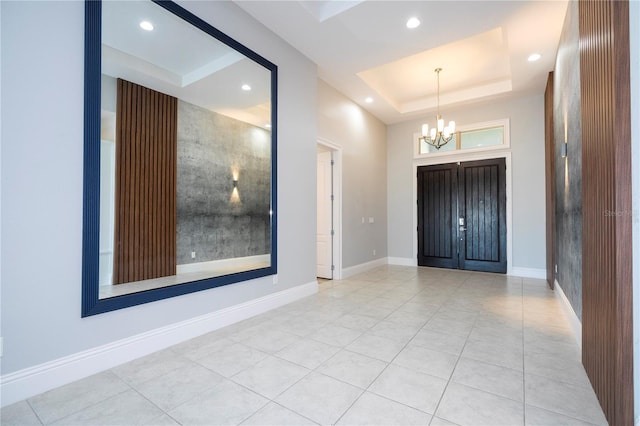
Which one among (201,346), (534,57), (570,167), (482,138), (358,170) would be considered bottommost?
(201,346)

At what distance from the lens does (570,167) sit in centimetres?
334

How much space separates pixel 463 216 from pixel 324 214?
3.34 m

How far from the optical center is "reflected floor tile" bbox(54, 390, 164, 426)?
170 cm

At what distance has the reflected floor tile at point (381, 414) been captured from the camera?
66.2 inches

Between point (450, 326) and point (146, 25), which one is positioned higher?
point (146, 25)

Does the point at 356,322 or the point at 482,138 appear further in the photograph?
the point at 482,138

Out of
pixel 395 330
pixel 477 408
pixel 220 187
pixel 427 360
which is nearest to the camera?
pixel 477 408

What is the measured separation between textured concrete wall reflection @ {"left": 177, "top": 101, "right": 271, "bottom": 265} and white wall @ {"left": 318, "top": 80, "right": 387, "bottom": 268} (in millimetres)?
1889

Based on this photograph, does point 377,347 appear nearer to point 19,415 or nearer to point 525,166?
point 19,415

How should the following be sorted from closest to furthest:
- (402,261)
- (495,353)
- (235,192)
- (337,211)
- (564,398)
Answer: (564,398), (495,353), (235,192), (337,211), (402,261)

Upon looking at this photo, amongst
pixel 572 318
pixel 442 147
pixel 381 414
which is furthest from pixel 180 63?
pixel 442 147

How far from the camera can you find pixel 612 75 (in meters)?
1.62

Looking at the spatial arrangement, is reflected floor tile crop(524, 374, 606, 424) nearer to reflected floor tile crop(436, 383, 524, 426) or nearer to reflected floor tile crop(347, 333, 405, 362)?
reflected floor tile crop(436, 383, 524, 426)

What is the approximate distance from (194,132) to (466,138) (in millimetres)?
6032
